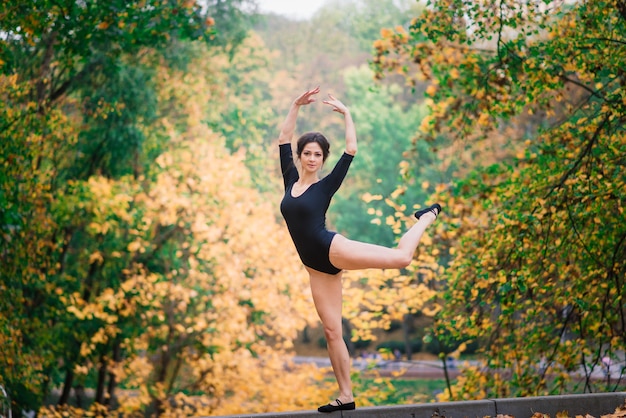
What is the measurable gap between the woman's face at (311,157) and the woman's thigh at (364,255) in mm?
575

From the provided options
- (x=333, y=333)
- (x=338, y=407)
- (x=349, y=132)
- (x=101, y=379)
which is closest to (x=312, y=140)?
(x=349, y=132)

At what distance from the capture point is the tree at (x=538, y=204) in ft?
25.0

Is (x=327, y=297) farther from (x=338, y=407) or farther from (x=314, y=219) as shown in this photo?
(x=338, y=407)

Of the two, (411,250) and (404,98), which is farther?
(404,98)

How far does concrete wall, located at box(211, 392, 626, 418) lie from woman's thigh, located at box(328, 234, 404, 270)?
1000 mm

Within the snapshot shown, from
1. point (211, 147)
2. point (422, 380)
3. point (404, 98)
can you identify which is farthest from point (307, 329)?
point (211, 147)

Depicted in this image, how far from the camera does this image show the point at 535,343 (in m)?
8.52

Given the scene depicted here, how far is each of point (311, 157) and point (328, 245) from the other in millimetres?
662

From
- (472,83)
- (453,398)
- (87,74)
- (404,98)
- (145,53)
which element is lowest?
(453,398)

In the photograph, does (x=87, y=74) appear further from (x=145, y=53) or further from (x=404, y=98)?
(x=404, y=98)

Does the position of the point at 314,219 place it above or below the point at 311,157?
below

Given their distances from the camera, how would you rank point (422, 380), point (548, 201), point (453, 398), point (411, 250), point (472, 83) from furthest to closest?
point (422, 380)
point (453, 398)
point (472, 83)
point (548, 201)
point (411, 250)

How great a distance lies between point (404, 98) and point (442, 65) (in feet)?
85.8

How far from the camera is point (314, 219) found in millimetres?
5199
